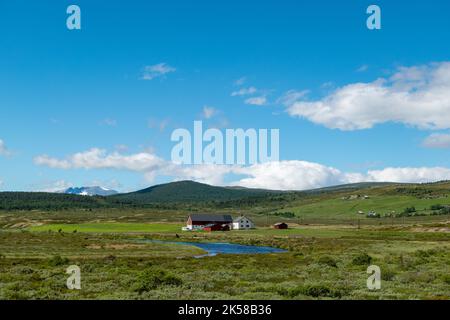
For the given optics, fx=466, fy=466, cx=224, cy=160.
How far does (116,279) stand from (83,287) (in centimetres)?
428

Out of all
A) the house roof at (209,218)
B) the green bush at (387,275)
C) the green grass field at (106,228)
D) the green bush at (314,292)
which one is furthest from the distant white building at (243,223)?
the green bush at (314,292)

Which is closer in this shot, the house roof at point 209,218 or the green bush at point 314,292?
the green bush at point 314,292

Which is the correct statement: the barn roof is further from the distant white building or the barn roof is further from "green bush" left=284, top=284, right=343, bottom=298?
"green bush" left=284, top=284, right=343, bottom=298

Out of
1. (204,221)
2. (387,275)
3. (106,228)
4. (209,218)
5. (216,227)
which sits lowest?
(216,227)

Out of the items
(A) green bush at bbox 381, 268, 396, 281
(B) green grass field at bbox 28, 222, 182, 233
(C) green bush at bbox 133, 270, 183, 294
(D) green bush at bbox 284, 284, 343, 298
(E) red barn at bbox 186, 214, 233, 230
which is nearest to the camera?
(D) green bush at bbox 284, 284, 343, 298

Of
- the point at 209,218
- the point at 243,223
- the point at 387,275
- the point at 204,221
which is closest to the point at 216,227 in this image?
the point at 204,221

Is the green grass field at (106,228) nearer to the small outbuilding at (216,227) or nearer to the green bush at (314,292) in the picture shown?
the small outbuilding at (216,227)

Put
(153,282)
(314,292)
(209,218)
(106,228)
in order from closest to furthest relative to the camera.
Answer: (314,292) → (153,282) → (106,228) → (209,218)

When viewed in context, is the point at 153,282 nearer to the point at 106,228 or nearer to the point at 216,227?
the point at 106,228

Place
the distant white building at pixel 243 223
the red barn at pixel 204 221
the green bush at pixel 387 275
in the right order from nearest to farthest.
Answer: the green bush at pixel 387 275 < the red barn at pixel 204 221 < the distant white building at pixel 243 223

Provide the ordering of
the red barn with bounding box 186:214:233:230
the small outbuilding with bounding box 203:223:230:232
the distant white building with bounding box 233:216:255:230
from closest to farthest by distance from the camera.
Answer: the small outbuilding with bounding box 203:223:230:232 → the red barn with bounding box 186:214:233:230 → the distant white building with bounding box 233:216:255:230

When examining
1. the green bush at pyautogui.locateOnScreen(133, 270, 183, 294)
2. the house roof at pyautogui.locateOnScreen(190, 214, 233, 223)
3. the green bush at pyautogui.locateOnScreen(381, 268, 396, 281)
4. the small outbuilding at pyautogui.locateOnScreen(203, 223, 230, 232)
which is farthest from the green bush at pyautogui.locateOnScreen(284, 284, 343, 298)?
the house roof at pyautogui.locateOnScreen(190, 214, 233, 223)
